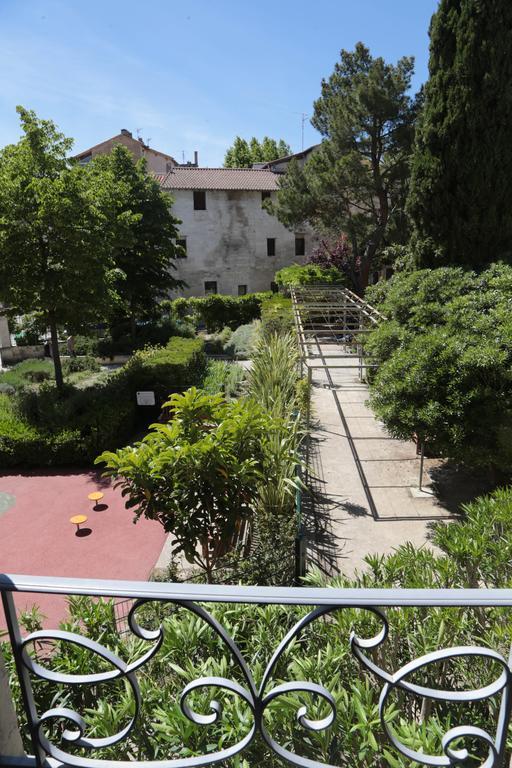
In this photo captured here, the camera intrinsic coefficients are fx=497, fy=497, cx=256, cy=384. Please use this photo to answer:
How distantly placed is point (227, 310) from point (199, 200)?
8695 mm

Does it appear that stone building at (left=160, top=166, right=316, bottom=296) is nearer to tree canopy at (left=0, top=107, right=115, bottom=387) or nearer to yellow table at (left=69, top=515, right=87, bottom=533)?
tree canopy at (left=0, top=107, right=115, bottom=387)

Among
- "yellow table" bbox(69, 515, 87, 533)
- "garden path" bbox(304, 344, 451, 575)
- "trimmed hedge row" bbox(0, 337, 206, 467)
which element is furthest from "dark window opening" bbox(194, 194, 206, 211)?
"yellow table" bbox(69, 515, 87, 533)

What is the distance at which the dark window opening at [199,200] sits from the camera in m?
30.1

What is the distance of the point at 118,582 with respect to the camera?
4.23 feet

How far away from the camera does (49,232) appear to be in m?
11.6

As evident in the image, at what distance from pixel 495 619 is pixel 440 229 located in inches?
407

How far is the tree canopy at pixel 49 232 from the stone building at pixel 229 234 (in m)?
18.2

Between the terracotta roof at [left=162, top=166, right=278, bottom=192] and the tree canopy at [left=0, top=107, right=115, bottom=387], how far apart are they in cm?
1805

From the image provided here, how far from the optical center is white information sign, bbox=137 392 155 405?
39.9 feet

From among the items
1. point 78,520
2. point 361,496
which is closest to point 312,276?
point 361,496

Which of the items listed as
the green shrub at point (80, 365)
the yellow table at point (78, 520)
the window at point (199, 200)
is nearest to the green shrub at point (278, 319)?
the green shrub at point (80, 365)

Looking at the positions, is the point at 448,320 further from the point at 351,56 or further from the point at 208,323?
the point at 208,323

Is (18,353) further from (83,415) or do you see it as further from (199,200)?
(199,200)

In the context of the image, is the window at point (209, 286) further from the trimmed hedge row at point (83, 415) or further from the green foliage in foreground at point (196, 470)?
the green foliage in foreground at point (196, 470)
